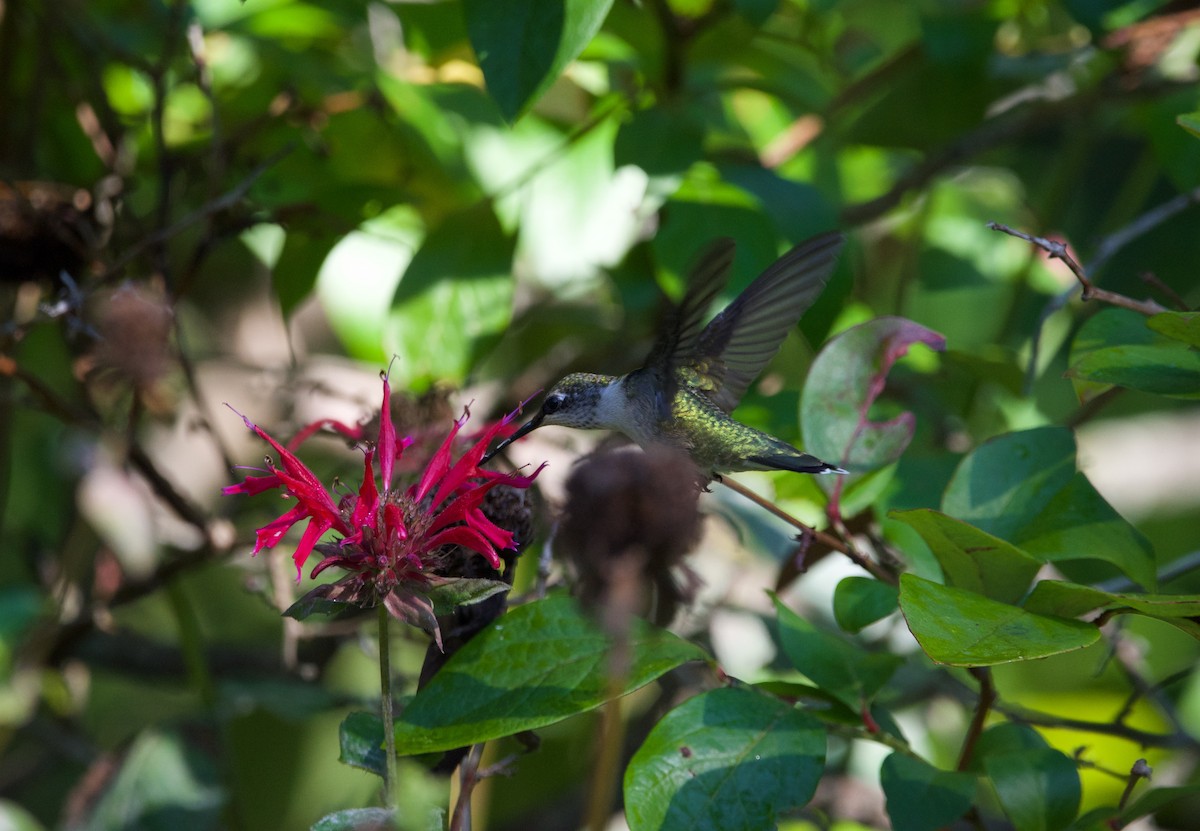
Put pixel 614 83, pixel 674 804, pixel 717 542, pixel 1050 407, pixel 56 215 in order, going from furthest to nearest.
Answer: pixel 717 542 < pixel 1050 407 < pixel 614 83 < pixel 56 215 < pixel 674 804

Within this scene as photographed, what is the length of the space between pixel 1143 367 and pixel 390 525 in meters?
0.46

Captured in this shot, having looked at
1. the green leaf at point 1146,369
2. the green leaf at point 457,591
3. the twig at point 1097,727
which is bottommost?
the twig at point 1097,727

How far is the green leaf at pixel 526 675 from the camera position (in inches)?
25.5

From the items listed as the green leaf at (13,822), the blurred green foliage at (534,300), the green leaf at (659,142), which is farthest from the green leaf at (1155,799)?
the green leaf at (13,822)

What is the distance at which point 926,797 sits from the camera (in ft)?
2.27

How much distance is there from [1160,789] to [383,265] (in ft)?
3.02

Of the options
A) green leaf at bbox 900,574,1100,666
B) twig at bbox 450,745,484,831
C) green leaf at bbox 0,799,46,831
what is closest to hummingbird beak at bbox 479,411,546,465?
twig at bbox 450,745,484,831

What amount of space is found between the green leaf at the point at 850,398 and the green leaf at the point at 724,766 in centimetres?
20

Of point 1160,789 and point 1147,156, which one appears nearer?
point 1160,789

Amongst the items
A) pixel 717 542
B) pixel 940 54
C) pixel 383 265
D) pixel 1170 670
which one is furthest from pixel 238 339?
pixel 1170 670

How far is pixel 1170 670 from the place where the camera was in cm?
151

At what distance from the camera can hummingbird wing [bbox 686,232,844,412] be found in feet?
2.95

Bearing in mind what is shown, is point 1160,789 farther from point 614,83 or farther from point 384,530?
point 614,83

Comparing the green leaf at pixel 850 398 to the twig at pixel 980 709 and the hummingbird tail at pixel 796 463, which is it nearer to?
the hummingbird tail at pixel 796 463
